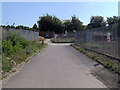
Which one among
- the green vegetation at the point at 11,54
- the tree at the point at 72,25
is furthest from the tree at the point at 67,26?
the green vegetation at the point at 11,54

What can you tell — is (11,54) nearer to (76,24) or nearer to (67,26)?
(76,24)

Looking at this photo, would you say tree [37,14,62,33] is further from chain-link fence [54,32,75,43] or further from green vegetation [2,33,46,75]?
green vegetation [2,33,46,75]

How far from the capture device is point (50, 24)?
100250 millimetres

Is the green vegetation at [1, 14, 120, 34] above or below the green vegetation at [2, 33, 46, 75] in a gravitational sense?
above

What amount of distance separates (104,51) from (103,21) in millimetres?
79614

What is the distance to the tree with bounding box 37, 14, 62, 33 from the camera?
99.2 metres

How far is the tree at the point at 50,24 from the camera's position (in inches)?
3905

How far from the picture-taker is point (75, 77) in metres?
11.3

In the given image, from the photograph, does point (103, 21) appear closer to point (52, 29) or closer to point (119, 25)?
point (52, 29)

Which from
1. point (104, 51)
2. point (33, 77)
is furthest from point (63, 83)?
point (104, 51)

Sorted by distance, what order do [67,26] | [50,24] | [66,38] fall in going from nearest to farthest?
[66,38] → [50,24] → [67,26]

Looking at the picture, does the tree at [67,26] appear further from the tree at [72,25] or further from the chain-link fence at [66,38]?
the chain-link fence at [66,38]

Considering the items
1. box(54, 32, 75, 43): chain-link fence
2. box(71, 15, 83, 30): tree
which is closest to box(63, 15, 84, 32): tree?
box(71, 15, 83, 30): tree

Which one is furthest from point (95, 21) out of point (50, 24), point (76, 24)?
point (50, 24)
